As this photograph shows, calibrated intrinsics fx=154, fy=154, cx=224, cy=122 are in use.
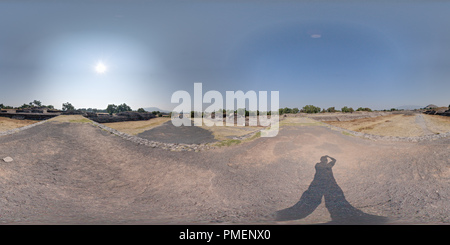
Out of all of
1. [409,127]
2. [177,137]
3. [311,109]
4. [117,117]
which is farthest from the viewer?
[311,109]

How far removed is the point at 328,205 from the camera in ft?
18.0

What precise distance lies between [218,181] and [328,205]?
464 cm

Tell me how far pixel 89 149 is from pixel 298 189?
12368 millimetres

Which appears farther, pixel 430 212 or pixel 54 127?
pixel 54 127

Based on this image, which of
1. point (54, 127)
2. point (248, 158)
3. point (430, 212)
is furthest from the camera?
point (54, 127)

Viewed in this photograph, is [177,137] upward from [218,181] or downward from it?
upward

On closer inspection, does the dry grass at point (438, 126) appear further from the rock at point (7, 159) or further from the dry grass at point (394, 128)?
the rock at point (7, 159)

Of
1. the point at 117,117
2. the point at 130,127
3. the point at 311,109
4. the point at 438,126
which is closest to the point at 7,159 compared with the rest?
the point at 130,127

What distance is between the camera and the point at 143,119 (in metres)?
39.9

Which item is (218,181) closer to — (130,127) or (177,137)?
(177,137)

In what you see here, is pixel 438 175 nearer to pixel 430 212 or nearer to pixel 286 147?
pixel 430 212
